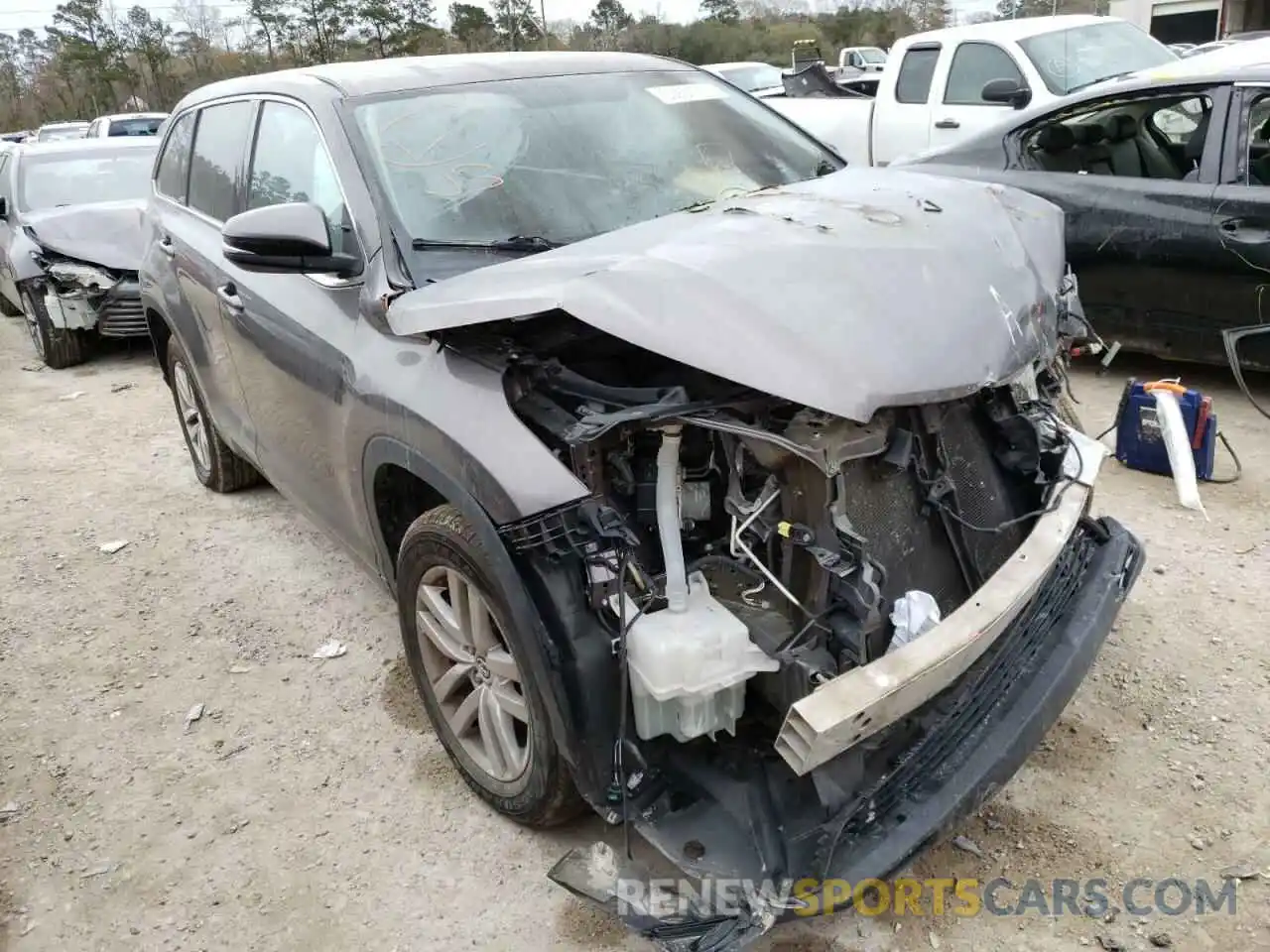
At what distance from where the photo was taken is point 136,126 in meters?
17.2

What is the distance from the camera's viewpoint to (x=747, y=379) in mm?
1932

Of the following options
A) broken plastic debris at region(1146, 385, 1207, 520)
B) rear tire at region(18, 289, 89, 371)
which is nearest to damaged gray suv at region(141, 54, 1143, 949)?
broken plastic debris at region(1146, 385, 1207, 520)

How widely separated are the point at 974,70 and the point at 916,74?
586 millimetres

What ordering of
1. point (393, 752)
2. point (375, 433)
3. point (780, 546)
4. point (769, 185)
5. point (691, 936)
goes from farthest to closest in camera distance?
point (769, 185)
point (393, 752)
point (375, 433)
point (780, 546)
point (691, 936)

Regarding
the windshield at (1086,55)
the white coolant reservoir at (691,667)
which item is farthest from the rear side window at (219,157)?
the windshield at (1086,55)

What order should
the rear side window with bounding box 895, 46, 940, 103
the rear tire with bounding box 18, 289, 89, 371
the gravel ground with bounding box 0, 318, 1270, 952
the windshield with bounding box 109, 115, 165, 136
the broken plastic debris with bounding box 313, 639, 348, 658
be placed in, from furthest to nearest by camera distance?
the windshield with bounding box 109, 115, 165, 136 < the rear side window with bounding box 895, 46, 940, 103 < the rear tire with bounding box 18, 289, 89, 371 < the broken plastic debris with bounding box 313, 639, 348, 658 < the gravel ground with bounding box 0, 318, 1270, 952

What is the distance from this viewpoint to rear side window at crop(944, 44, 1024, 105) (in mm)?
7891

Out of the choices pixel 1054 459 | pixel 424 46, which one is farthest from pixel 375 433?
pixel 424 46

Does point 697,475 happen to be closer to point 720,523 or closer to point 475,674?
point 720,523

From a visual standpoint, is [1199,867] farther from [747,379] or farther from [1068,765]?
[747,379]

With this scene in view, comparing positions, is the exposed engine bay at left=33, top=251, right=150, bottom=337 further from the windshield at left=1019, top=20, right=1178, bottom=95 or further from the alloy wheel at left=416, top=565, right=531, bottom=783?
the windshield at left=1019, top=20, right=1178, bottom=95

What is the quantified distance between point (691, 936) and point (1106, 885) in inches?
42.3

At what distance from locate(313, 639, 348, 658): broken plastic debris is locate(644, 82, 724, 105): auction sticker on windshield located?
2.23m

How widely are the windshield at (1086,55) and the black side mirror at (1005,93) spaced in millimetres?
508
